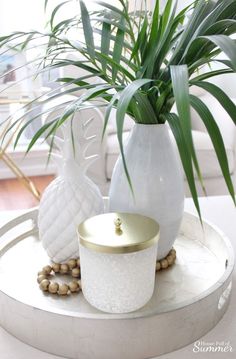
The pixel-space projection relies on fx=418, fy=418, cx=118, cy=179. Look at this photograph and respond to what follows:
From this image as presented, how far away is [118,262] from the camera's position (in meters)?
0.60

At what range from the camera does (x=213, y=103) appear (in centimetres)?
236

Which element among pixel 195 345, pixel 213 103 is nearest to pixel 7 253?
pixel 195 345

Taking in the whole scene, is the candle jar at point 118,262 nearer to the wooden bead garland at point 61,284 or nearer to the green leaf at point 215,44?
the wooden bead garland at point 61,284

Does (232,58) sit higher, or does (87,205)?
(232,58)

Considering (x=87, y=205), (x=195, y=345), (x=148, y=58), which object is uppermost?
(x=148, y=58)

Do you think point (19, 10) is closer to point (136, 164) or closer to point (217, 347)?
point (136, 164)

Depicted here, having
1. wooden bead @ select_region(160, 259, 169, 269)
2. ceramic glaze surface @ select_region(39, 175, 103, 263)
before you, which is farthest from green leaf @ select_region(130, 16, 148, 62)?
wooden bead @ select_region(160, 259, 169, 269)

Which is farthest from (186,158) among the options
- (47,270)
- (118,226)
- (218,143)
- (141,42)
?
(47,270)

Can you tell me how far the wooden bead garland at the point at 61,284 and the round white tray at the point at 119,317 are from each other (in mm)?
12

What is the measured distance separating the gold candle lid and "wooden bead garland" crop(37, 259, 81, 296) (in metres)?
0.14

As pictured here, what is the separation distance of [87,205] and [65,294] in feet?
0.53

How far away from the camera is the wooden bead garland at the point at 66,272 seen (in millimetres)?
720

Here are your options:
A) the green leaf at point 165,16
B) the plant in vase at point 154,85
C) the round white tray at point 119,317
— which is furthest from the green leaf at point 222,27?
the round white tray at point 119,317

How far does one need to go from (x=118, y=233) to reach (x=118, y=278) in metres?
0.07
